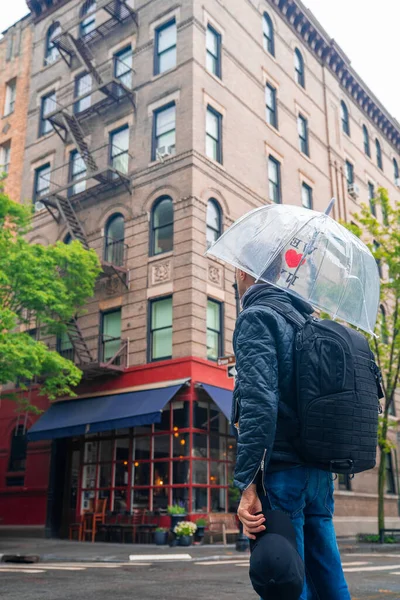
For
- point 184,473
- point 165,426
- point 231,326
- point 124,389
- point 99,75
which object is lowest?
point 184,473

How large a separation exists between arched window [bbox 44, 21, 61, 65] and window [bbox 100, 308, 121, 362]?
13.5m

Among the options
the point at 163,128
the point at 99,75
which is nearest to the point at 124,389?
the point at 163,128

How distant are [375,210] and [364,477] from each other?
15.5 m

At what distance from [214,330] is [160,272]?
8.78 feet

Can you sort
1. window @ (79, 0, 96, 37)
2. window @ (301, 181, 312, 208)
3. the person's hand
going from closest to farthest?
the person's hand
window @ (79, 0, 96, 37)
window @ (301, 181, 312, 208)

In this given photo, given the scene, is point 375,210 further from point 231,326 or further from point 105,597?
point 105,597

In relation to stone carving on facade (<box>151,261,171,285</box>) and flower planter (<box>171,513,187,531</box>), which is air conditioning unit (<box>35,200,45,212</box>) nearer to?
stone carving on facade (<box>151,261,171,285</box>)

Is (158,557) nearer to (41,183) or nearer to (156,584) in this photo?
(156,584)

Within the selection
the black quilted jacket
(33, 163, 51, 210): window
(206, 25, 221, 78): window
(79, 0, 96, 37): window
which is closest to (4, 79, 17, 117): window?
(33, 163, 51, 210): window

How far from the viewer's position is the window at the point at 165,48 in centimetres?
2319

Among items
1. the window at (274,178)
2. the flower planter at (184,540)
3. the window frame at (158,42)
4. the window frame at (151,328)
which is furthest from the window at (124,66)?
the flower planter at (184,540)

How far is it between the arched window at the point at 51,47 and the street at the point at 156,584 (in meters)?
25.1

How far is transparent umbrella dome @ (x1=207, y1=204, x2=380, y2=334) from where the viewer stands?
11.2ft

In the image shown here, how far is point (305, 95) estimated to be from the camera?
30.0 metres
